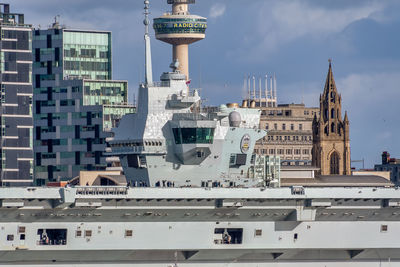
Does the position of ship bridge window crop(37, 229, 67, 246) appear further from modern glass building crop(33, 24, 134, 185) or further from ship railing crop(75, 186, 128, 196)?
modern glass building crop(33, 24, 134, 185)

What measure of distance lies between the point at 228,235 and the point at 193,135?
705 cm

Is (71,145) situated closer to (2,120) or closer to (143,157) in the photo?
(2,120)

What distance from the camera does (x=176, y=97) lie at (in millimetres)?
75062

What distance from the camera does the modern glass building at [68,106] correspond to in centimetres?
15362

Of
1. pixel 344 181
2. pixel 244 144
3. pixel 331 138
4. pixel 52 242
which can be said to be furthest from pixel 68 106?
pixel 52 242

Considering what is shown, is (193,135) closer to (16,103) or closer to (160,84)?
(160,84)

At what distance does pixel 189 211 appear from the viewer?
6888cm

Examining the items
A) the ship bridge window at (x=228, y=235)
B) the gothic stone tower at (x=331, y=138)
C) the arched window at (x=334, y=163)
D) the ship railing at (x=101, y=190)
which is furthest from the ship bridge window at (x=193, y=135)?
the arched window at (x=334, y=163)

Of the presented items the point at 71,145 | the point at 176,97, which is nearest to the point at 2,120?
the point at 71,145

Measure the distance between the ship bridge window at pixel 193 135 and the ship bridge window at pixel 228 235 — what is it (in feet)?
21.1

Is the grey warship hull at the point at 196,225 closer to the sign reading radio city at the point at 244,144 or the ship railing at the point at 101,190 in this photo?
the ship railing at the point at 101,190

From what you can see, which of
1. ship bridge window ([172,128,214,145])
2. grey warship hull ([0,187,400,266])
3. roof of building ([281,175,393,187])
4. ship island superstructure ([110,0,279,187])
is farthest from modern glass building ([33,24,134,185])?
grey warship hull ([0,187,400,266])

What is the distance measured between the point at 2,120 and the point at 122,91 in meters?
19.4

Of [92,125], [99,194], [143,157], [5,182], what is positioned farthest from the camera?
[92,125]
